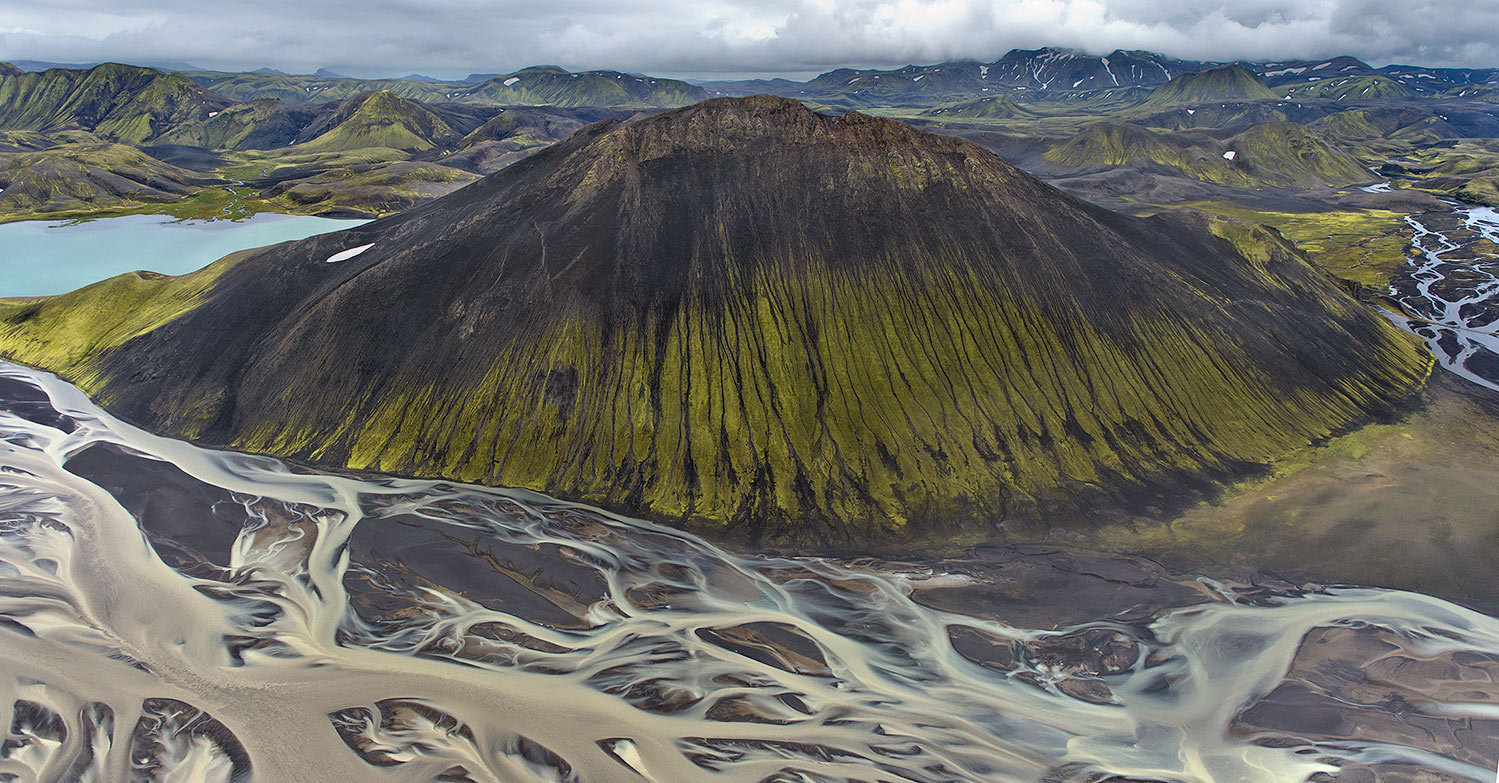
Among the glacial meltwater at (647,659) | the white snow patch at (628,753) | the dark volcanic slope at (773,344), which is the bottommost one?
the white snow patch at (628,753)

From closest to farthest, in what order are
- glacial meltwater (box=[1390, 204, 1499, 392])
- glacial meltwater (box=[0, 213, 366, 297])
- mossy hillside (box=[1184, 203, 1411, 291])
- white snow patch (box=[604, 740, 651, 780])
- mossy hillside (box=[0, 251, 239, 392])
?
white snow patch (box=[604, 740, 651, 780]) → mossy hillside (box=[0, 251, 239, 392]) → glacial meltwater (box=[1390, 204, 1499, 392]) → glacial meltwater (box=[0, 213, 366, 297]) → mossy hillside (box=[1184, 203, 1411, 291])

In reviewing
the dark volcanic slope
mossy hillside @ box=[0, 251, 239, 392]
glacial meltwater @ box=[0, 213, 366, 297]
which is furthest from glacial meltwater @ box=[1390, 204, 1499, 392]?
glacial meltwater @ box=[0, 213, 366, 297]

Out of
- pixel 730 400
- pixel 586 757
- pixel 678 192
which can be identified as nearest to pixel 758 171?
pixel 678 192

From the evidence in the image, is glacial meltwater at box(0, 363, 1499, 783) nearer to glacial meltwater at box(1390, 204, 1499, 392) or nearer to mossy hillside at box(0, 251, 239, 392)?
mossy hillside at box(0, 251, 239, 392)

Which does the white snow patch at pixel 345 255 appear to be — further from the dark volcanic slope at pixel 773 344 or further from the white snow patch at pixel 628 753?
the white snow patch at pixel 628 753

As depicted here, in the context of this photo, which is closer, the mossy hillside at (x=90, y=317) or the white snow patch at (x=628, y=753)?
the white snow patch at (x=628, y=753)

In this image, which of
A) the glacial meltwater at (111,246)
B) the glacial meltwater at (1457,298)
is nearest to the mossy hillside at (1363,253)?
the glacial meltwater at (1457,298)
